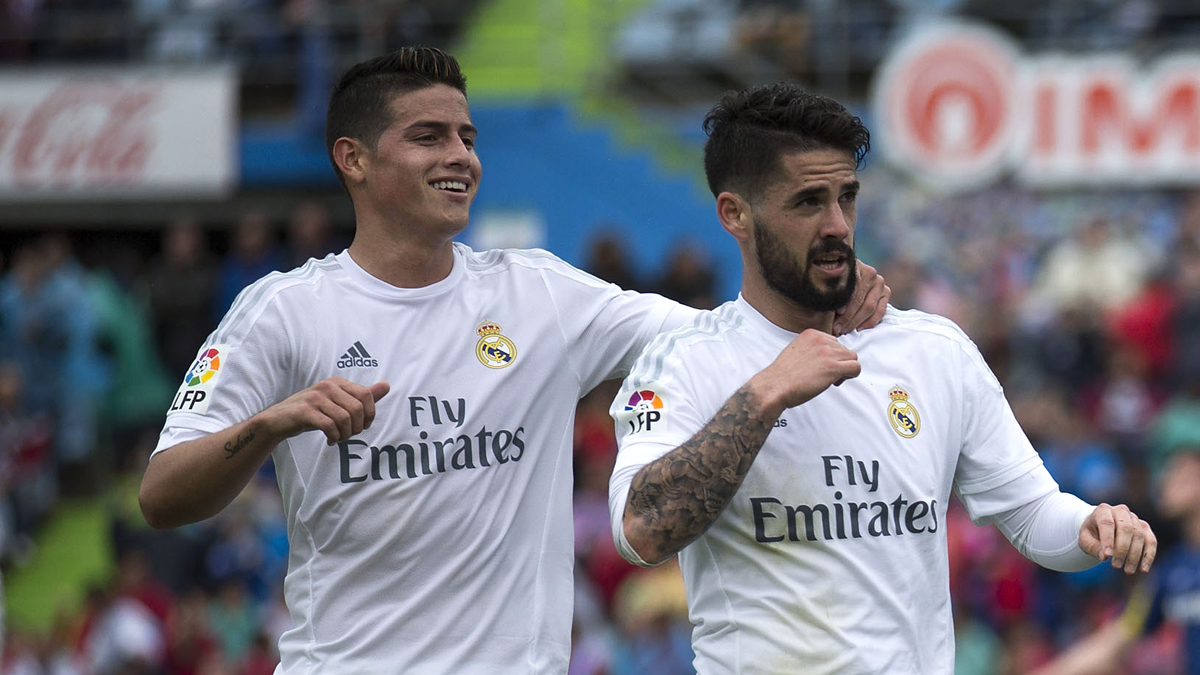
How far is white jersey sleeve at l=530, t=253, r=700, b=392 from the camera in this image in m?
4.48

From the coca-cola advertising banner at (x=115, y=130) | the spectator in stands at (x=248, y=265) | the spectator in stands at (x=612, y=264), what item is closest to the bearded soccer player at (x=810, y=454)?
the spectator in stands at (x=612, y=264)

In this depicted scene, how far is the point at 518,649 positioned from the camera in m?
4.19

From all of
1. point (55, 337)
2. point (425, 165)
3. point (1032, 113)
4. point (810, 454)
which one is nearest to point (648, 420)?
point (810, 454)

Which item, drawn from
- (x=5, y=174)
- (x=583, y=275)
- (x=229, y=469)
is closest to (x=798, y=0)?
(x=5, y=174)

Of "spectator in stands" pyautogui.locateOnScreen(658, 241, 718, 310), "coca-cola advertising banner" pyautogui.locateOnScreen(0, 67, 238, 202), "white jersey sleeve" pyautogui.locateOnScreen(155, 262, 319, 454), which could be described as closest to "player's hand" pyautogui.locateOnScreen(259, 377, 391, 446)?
"white jersey sleeve" pyautogui.locateOnScreen(155, 262, 319, 454)

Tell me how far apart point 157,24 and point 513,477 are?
14077 mm

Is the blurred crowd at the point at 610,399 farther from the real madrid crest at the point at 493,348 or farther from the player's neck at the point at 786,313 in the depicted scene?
the real madrid crest at the point at 493,348

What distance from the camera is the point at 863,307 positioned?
13.5 feet

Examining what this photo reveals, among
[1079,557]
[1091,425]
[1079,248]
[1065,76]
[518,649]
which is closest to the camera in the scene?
[1079,557]

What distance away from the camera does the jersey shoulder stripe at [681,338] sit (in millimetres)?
3938

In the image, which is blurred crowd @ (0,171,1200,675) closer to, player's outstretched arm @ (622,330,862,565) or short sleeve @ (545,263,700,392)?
short sleeve @ (545,263,700,392)

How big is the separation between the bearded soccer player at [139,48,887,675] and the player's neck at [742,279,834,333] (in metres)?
0.14

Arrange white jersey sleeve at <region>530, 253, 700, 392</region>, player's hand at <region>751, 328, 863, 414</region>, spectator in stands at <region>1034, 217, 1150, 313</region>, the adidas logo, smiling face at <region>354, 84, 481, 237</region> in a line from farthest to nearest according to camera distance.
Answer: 1. spectator in stands at <region>1034, 217, 1150, 313</region>
2. white jersey sleeve at <region>530, 253, 700, 392</region>
3. smiling face at <region>354, 84, 481, 237</region>
4. the adidas logo
5. player's hand at <region>751, 328, 863, 414</region>

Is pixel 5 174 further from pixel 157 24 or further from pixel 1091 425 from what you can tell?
pixel 1091 425
